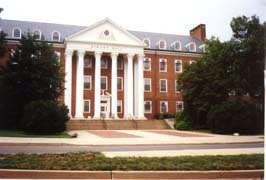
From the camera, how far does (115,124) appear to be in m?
32.0

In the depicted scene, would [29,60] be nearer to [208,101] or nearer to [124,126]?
[124,126]

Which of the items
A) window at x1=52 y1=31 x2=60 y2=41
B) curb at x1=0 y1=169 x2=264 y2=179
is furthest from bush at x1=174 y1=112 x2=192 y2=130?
curb at x1=0 y1=169 x2=264 y2=179

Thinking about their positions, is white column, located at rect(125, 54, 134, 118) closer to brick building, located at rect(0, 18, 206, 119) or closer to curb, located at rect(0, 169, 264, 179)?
brick building, located at rect(0, 18, 206, 119)

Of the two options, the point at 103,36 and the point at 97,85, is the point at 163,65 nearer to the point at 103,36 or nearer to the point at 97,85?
the point at 97,85

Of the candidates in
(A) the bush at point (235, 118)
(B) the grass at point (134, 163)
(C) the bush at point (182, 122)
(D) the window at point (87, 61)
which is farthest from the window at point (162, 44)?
(B) the grass at point (134, 163)

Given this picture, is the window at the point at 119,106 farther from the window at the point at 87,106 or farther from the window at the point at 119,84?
the window at the point at 87,106

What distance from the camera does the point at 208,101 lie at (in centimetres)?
2869

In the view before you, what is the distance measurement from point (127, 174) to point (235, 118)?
16697mm

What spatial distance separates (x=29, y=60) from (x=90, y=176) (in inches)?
732

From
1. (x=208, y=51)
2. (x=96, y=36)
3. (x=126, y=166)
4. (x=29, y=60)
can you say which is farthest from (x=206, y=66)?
(x=126, y=166)

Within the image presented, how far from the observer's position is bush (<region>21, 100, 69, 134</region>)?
21.9m

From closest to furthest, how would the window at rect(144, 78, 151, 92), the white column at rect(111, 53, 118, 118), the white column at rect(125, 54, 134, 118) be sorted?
the white column at rect(111, 53, 118, 118) → the white column at rect(125, 54, 134, 118) → the window at rect(144, 78, 151, 92)

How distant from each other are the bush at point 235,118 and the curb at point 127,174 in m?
13.7

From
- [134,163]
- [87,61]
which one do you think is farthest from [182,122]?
[134,163]
